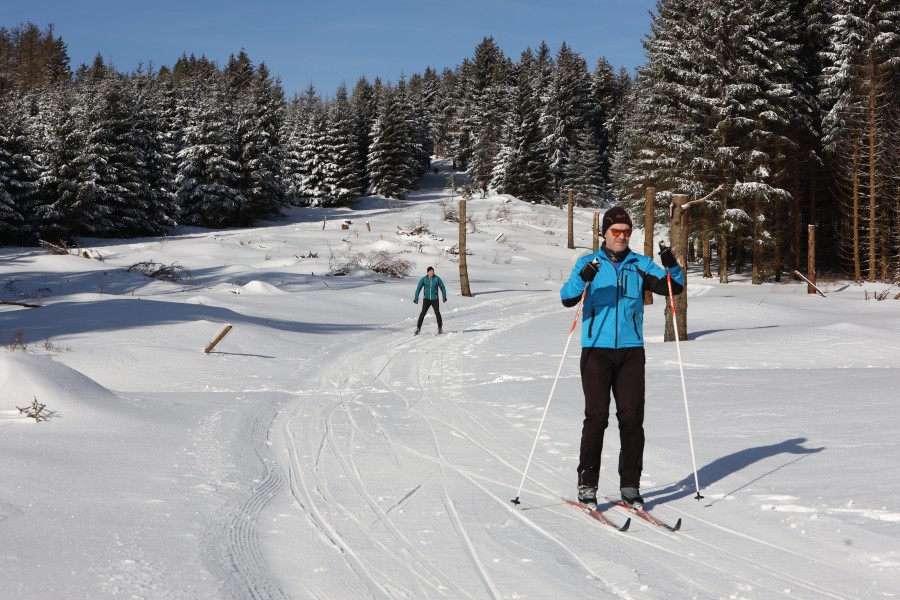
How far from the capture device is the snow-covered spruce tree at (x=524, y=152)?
80.6 metres

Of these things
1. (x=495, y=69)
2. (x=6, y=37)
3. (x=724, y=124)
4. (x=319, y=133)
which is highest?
(x=6, y=37)

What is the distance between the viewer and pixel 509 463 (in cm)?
722

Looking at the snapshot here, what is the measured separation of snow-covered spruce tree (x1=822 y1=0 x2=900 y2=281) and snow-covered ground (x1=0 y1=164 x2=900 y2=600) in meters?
21.2

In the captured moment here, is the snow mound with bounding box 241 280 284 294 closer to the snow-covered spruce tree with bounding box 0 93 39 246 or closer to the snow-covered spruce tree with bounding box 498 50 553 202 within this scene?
the snow-covered spruce tree with bounding box 0 93 39 246

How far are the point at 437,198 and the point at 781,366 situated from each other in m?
75.5

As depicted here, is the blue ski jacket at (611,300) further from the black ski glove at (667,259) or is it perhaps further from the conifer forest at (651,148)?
the conifer forest at (651,148)

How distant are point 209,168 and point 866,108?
150ft

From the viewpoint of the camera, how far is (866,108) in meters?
35.5

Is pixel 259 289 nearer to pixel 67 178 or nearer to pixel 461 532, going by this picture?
pixel 461 532

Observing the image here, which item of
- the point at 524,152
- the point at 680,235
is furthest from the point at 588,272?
the point at 524,152

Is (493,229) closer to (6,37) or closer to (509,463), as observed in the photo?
(509,463)

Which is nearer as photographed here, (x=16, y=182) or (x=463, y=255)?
(x=463, y=255)

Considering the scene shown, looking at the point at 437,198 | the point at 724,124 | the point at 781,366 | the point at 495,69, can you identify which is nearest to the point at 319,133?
the point at 437,198

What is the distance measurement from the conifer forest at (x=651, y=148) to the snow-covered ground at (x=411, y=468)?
9951 millimetres
